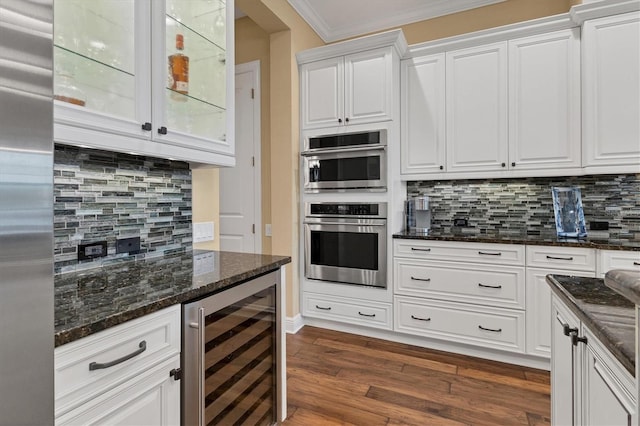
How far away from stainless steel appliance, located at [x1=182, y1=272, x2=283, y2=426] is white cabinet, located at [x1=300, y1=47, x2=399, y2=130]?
194 cm

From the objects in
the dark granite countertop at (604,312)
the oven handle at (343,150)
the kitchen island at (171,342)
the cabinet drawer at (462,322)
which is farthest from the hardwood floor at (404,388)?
the oven handle at (343,150)

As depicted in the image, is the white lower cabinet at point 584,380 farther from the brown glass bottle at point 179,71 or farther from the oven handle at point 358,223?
the brown glass bottle at point 179,71

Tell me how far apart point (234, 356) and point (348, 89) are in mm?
2498

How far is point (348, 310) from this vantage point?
2.96 m

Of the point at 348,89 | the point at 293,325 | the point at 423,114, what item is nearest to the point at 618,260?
the point at 423,114

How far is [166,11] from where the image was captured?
1.43m

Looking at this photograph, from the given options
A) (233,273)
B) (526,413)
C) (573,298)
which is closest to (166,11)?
(233,273)

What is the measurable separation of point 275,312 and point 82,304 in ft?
2.73

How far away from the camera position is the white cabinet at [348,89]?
9.35ft

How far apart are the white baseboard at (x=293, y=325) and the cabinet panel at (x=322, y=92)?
6.14ft

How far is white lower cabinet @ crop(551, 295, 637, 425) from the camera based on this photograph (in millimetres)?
677

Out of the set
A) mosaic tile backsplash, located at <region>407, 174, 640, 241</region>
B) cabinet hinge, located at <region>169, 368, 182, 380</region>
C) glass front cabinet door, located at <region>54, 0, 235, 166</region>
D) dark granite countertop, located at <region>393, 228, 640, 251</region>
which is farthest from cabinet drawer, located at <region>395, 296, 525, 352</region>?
cabinet hinge, located at <region>169, 368, 182, 380</region>

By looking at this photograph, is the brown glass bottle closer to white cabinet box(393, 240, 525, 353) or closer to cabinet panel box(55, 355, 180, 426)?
cabinet panel box(55, 355, 180, 426)

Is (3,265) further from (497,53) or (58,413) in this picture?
Result: (497,53)
